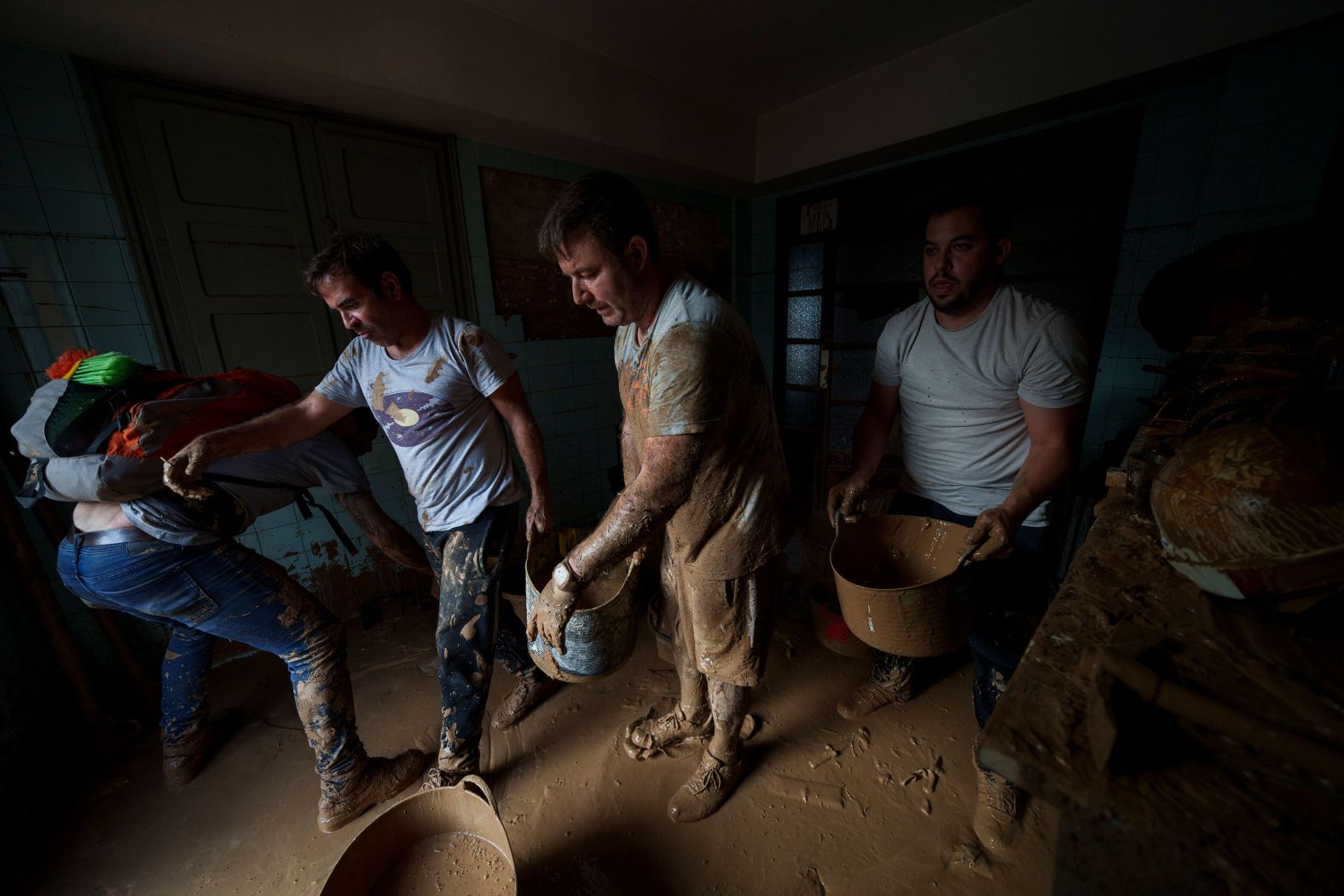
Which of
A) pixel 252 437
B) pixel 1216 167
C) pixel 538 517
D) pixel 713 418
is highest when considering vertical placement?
pixel 1216 167

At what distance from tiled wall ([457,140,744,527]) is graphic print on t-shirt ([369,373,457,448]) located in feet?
5.10

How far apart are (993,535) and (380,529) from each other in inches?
97.8

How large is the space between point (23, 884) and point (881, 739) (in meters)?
3.10

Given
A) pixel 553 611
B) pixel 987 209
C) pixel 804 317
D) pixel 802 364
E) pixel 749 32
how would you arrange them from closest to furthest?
pixel 553 611
pixel 987 209
pixel 749 32
pixel 804 317
pixel 802 364

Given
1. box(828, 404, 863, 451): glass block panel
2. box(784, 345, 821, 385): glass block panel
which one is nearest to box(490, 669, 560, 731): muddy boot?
box(828, 404, 863, 451): glass block panel

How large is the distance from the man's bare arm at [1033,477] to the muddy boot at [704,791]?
118 cm

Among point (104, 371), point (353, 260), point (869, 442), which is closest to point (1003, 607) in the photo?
point (869, 442)

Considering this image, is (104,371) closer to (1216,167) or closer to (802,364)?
(802,364)

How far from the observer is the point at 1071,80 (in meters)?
2.43

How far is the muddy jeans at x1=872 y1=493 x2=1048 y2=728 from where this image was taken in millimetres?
1593

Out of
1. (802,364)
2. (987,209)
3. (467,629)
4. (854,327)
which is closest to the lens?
(987,209)

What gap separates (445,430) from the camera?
1806 millimetres

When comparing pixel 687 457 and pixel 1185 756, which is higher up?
pixel 687 457

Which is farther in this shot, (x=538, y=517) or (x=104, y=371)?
(x=538, y=517)
